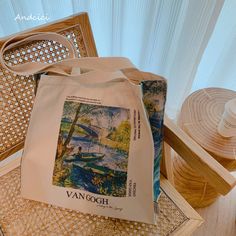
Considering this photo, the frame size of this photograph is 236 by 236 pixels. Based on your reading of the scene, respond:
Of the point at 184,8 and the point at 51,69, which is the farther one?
the point at 184,8

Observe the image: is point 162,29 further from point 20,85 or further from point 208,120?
point 20,85

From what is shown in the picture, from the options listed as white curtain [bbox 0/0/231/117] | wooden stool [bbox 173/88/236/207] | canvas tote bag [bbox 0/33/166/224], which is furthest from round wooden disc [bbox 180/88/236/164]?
canvas tote bag [bbox 0/33/166/224]

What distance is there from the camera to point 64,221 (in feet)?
1.72

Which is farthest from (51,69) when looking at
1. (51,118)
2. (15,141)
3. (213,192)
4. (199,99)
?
(213,192)

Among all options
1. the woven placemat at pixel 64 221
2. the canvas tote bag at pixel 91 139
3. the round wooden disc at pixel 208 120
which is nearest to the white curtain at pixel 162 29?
the round wooden disc at pixel 208 120

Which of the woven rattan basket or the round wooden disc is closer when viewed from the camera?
the woven rattan basket

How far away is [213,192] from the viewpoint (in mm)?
832

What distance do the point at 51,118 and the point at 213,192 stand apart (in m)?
0.63

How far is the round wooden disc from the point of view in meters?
0.66

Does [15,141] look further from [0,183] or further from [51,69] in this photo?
[51,69]

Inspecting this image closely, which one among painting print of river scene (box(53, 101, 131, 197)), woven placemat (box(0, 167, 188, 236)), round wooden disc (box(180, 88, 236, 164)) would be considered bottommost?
woven placemat (box(0, 167, 188, 236))

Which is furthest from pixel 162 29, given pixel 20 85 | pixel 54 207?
pixel 54 207

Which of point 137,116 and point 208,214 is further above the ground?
point 137,116

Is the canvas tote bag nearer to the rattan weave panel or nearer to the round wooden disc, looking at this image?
the rattan weave panel
